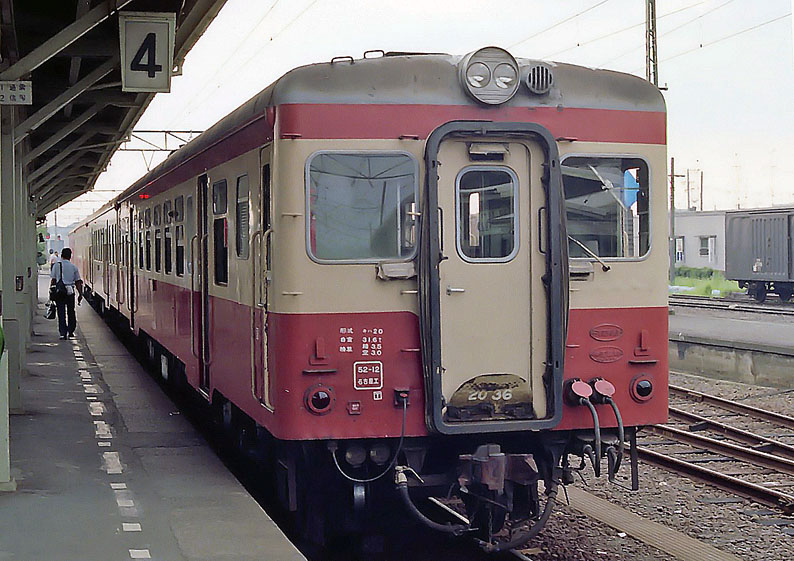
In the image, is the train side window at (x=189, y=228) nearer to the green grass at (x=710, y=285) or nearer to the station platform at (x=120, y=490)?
the station platform at (x=120, y=490)

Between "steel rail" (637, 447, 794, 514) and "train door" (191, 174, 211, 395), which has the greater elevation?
"train door" (191, 174, 211, 395)

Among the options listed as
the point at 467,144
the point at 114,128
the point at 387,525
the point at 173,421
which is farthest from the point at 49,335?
the point at 467,144

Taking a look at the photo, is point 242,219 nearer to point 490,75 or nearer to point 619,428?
point 490,75

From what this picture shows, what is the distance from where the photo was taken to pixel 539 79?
672 centimetres

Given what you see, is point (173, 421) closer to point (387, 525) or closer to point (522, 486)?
point (387, 525)

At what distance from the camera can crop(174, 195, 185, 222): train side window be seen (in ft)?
34.4

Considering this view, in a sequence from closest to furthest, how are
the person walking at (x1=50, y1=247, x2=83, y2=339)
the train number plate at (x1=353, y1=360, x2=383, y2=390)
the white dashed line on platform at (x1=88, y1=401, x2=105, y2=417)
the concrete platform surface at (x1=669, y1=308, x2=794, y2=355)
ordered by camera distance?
the train number plate at (x1=353, y1=360, x2=383, y2=390), the white dashed line on platform at (x1=88, y1=401, x2=105, y2=417), the concrete platform surface at (x1=669, y1=308, x2=794, y2=355), the person walking at (x1=50, y1=247, x2=83, y2=339)

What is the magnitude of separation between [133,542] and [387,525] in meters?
2.06

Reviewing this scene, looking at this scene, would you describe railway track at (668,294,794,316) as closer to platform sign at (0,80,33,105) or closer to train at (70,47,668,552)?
train at (70,47,668,552)

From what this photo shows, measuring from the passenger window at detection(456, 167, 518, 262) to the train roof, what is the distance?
45 centimetres

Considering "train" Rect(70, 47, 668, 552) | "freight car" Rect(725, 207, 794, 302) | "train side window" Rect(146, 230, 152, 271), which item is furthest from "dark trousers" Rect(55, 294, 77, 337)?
"freight car" Rect(725, 207, 794, 302)

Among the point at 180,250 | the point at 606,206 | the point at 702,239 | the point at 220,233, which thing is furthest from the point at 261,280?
the point at 702,239

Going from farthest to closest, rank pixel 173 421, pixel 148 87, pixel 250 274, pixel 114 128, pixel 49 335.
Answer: pixel 49 335, pixel 114 128, pixel 173 421, pixel 148 87, pixel 250 274

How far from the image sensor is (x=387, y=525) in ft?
25.4
